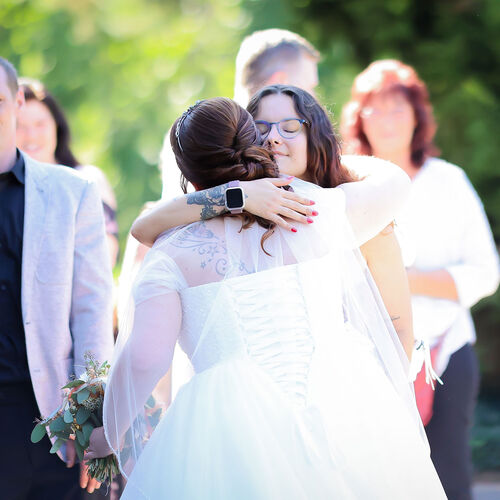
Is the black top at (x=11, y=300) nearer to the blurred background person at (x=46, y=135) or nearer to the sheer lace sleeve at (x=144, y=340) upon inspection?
the sheer lace sleeve at (x=144, y=340)

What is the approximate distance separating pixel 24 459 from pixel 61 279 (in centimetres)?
65

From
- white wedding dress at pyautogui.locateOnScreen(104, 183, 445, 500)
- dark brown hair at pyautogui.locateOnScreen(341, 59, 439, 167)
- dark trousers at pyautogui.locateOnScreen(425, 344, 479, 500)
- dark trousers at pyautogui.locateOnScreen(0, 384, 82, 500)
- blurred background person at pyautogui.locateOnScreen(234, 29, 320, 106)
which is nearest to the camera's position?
white wedding dress at pyautogui.locateOnScreen(104, 183, 445, 500)

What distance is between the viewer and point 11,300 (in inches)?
117

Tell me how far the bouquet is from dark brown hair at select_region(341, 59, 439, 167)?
2.18m

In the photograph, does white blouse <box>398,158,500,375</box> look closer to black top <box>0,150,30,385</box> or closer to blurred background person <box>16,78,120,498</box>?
blurred background person <box>16,78,120,498</box>

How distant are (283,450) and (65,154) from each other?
305cm

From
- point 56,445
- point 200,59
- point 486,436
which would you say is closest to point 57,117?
point 200,59

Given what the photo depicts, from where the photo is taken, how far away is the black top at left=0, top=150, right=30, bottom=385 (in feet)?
9.71

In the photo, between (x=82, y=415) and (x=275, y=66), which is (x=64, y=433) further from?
(x=275, y=66)

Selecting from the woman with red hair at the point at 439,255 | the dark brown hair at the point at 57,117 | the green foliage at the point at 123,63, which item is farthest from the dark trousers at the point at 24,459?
the green foliage at the point at 123,63

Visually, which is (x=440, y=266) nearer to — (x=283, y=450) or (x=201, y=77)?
(x=283, y=450)

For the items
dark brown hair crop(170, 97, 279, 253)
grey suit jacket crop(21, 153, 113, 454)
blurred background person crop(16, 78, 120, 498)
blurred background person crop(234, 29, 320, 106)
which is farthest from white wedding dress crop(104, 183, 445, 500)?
blurred background person crop(16, 78, 120, 498)

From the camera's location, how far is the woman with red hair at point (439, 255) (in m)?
3.87

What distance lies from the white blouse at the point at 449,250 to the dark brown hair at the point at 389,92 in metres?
0.27
